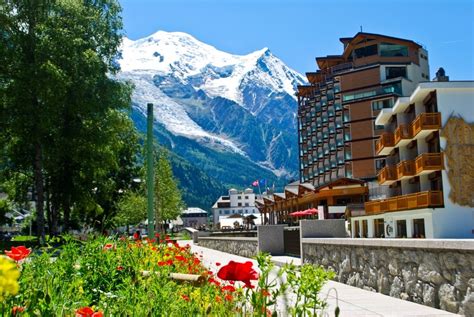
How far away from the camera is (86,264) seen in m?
7.21

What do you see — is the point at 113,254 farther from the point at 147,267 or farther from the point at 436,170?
the point at 436,170

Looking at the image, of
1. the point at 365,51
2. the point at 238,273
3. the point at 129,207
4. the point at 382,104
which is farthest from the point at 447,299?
the point at 365,51

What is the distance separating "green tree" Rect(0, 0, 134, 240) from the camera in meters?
27.0

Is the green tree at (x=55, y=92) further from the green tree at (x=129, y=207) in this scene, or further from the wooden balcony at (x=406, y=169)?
the green tree at (x=129, y=207)

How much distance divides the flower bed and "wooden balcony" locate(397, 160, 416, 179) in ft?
108

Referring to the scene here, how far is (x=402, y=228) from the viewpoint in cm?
4128

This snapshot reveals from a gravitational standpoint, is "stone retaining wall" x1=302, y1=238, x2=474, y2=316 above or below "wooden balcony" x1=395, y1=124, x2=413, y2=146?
below

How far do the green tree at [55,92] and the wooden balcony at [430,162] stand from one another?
19.6 m

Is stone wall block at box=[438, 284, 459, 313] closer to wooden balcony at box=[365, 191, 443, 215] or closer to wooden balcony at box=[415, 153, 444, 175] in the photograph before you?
wooden balcony at box=[365, 191, 443, 215]

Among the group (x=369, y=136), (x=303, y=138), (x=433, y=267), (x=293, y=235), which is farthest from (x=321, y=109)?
(x=433, y=267)

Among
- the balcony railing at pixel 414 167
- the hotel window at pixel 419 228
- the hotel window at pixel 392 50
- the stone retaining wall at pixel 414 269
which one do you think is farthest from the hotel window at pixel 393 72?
the stone retaining wall at pixel 414 269

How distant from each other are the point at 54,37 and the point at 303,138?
79.3 meters

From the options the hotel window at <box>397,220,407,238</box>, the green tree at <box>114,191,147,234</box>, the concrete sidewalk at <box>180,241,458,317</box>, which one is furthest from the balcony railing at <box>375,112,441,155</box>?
the green tree at <box>114,191,147,234</box>

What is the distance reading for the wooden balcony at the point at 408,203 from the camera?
35.0 m
